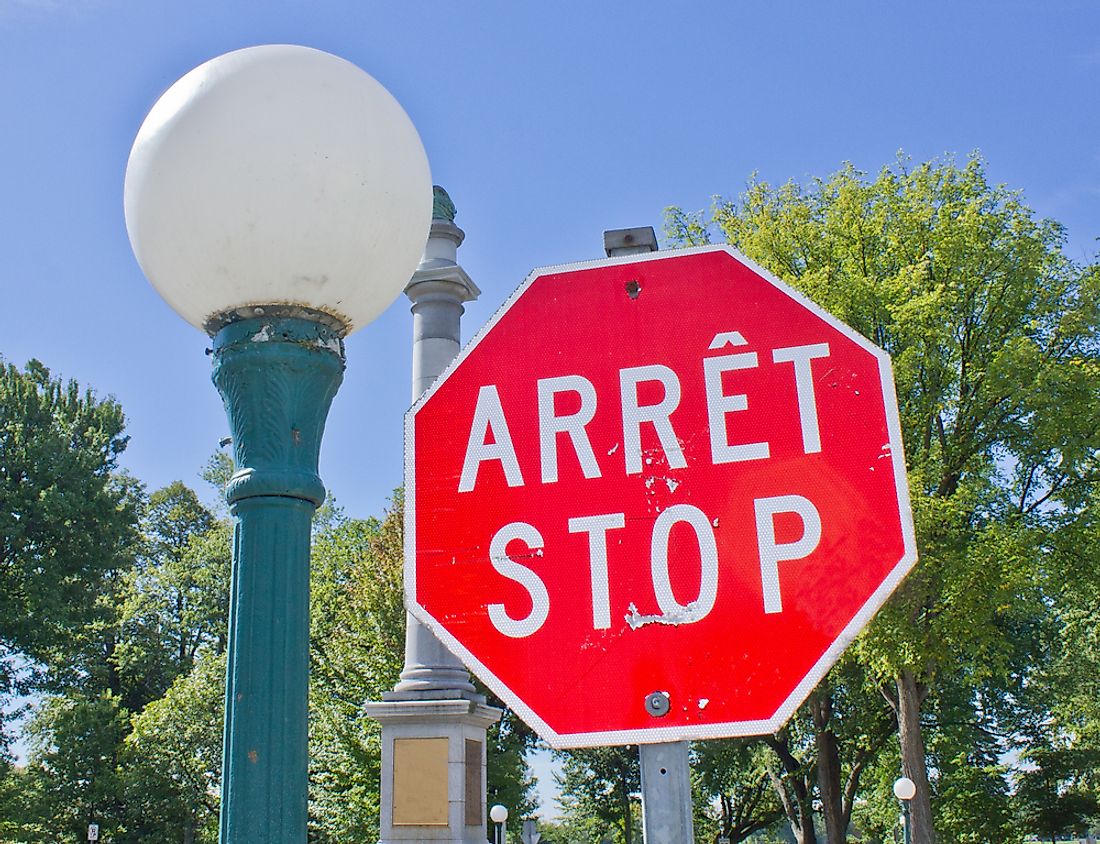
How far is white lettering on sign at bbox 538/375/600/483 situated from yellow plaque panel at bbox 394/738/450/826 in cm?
1091

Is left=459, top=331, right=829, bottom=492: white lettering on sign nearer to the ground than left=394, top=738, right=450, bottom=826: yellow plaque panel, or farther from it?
farther from it

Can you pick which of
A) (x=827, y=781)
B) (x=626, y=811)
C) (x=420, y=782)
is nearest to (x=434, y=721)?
(x=420, y=782)

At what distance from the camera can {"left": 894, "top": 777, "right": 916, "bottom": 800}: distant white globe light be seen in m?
17.3

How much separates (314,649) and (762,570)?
30.9m

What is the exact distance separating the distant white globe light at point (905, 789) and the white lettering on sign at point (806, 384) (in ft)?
55.6

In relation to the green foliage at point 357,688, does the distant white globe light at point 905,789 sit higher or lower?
lower

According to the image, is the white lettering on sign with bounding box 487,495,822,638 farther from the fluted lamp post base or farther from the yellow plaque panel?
the yellow plaque panel

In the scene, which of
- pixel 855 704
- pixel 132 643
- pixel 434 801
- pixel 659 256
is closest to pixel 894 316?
pixel 434 801

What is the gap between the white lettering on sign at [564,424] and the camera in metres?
2.12

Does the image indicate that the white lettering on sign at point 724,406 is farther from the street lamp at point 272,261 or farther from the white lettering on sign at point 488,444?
the street lamp at point 272,261

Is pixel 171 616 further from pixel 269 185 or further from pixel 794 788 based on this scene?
pixel 269 185

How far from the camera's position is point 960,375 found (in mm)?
19000

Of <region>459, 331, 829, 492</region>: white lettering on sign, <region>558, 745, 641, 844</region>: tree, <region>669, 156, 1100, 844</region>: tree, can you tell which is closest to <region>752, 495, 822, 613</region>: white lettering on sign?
<region>459, 331, 829, 492</region>: white lettering on sign

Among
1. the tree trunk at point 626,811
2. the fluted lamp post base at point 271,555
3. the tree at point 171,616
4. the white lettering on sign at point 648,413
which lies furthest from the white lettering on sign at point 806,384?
the tree trunk at point 626,811
